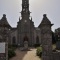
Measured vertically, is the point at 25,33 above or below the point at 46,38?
above

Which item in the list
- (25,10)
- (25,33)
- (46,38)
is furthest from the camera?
(25,10)

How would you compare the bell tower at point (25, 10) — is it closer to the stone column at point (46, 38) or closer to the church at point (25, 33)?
the church at point (25, 33)

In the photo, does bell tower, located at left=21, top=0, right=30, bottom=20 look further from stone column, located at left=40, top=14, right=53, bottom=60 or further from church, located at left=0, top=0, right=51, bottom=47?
stone column, located at left=40, top=14, right=53, bottom=60

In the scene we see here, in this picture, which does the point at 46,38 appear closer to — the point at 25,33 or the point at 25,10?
the point at 25,33

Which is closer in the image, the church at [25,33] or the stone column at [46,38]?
the stone column at [46,38]

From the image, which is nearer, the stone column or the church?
the stone column

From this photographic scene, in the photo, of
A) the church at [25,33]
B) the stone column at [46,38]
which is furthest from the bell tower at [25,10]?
the stone column at [46,38]

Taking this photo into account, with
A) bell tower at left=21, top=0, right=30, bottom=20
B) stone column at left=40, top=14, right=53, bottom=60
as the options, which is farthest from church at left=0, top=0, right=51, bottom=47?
stone column at left=40, top=14, right=53, bottom=60

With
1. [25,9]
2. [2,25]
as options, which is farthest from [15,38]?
[2,25]

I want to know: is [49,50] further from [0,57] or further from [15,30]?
[15,30]

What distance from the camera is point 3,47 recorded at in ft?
47.2

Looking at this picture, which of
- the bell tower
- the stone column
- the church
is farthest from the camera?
the bell tower

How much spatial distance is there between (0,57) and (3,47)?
0.87m

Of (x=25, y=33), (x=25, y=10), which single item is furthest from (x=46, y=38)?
(x=25, y=10)
